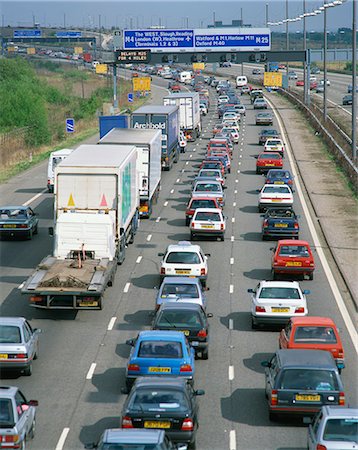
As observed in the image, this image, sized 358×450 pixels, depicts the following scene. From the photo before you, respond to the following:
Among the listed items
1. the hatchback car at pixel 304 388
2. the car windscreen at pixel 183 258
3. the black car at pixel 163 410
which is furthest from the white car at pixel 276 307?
the black car at pixel 163 410

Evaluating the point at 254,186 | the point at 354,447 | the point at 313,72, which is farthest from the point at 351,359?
the point at 313,72

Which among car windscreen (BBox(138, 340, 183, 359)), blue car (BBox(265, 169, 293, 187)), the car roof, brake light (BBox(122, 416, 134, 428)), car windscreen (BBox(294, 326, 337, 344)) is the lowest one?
brake light (BBox(122, 416, 134, 428))

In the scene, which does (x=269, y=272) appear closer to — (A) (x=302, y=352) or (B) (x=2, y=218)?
(B) (x=2, y=218)

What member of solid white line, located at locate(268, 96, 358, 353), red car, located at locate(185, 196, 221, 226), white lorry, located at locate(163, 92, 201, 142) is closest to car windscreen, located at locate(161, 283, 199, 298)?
solid white line, located at locate(268, 96, 358, 353)

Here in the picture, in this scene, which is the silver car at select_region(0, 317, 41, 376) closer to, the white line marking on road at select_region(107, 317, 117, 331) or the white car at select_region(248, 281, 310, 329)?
the white line marking on road at select_region(107, 317, 117, 331)

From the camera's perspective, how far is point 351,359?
26688mm

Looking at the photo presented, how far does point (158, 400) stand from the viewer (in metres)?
19.3

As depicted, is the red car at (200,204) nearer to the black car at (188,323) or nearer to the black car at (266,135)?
the black car at (188,323)

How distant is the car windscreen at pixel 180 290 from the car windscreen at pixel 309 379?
8697mm

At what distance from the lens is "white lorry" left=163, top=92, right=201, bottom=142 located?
8081 cm

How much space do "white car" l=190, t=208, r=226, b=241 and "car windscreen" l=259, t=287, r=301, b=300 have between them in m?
12.7

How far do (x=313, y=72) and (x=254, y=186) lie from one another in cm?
13161

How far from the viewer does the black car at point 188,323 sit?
26.1 m

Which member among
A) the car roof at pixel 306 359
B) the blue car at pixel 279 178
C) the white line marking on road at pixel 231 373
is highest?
the blue car at pixel 279 178
